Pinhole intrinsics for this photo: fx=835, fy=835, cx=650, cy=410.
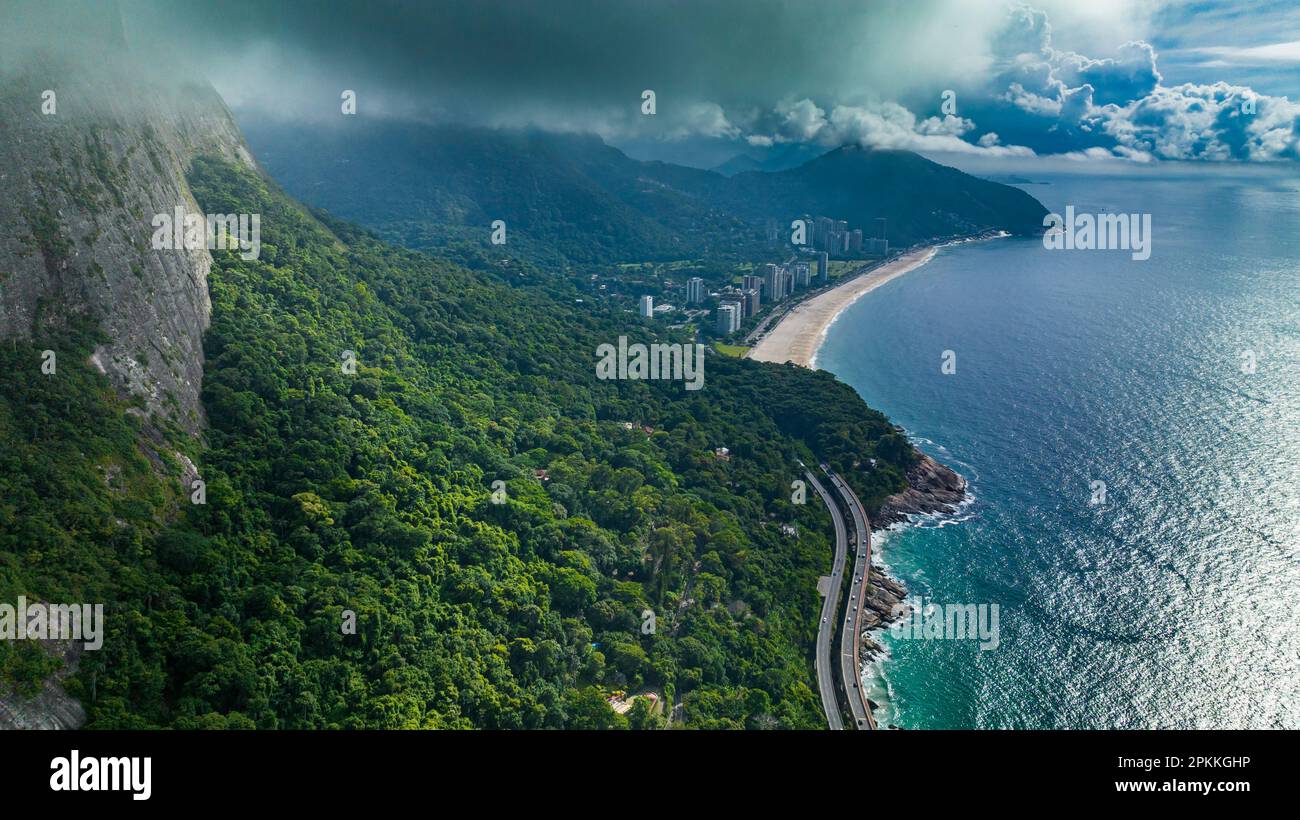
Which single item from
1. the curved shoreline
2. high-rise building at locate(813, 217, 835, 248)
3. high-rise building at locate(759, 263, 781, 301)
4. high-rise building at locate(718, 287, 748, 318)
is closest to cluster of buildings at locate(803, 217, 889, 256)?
high-rise building at locate(813, 217, 835, 248)

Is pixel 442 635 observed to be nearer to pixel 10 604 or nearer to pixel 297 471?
pixel 297 471

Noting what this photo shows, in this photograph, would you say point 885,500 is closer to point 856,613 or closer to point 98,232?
point 856,613

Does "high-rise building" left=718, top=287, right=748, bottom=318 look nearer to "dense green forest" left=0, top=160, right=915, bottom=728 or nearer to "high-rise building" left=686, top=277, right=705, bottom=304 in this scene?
"high-rise building" left=686, top=277, right=705, bottom=304

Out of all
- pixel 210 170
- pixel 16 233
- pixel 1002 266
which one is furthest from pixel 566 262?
pixel 16 233

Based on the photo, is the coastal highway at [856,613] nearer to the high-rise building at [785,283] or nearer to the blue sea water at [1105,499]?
the blue sea water at [1105,499]

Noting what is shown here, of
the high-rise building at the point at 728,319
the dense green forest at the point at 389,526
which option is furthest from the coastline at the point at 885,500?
the high-rise building at the point at 728,319

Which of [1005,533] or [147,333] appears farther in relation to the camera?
[1005,533]
